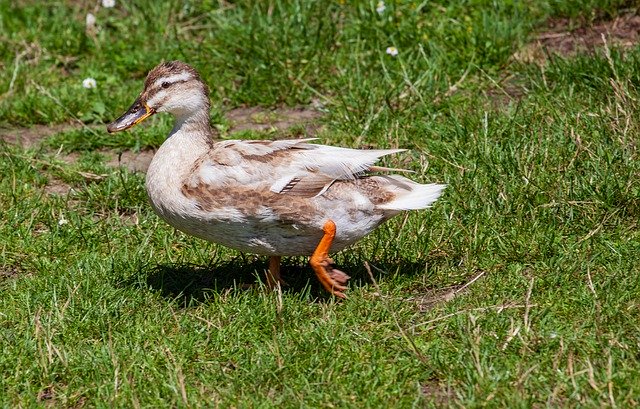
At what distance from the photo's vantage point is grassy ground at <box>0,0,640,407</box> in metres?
4.68

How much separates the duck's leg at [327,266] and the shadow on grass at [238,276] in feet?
0.40

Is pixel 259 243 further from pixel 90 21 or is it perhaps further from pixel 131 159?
pixel 90 21

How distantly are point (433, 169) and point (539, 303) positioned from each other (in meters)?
1.72

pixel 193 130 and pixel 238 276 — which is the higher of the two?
pixel 193 130

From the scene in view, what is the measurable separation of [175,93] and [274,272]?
1072 millimetres

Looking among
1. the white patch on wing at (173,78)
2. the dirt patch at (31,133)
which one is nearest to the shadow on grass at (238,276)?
the white patch on wing at (173,78)

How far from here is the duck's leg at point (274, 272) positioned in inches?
222

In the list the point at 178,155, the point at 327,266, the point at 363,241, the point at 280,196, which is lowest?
the point at 363,241

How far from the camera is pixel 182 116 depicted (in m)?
5.79

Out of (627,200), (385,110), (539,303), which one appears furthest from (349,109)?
(539,303)

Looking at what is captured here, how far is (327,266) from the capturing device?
537 cm

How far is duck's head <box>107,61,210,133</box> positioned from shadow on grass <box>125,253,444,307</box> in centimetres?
82

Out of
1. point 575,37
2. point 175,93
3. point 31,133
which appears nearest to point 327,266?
point 175,93

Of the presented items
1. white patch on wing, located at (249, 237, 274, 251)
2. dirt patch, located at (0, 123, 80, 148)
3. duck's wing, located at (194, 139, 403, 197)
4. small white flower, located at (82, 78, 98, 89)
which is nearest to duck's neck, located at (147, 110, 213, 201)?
duck's wing, located at (194, 139, 403, 197)
